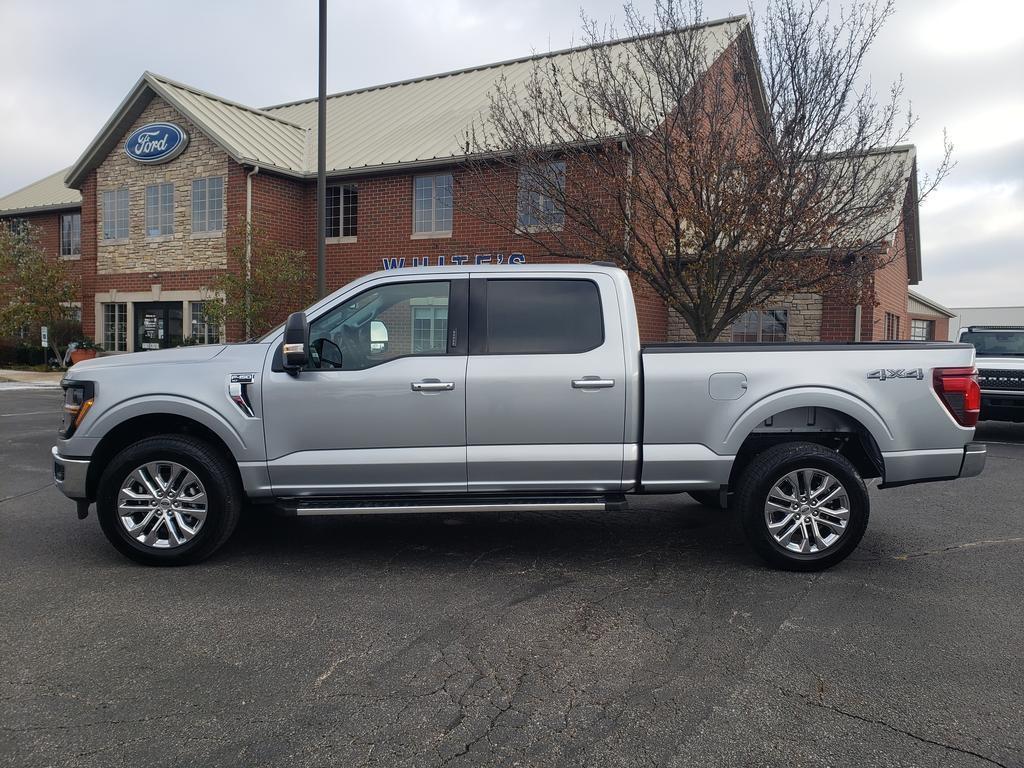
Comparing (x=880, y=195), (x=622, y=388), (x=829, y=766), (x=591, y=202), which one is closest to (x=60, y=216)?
(x=591, y=202)

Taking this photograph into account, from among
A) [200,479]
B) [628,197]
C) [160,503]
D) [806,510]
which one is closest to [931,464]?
[806,510]

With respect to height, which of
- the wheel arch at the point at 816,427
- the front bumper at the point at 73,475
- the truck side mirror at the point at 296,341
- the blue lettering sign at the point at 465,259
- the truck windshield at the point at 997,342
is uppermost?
the blue lettering sign at the point at 465,259

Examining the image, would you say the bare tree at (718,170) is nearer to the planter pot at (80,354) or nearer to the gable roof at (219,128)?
the gable roof at (219,128)

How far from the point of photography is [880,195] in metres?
12.1

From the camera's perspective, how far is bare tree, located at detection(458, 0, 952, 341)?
1175cm

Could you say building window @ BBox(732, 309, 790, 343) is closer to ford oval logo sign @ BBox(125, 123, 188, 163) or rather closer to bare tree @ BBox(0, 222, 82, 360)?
ford oval logo sign @ BBox(125, 123, 188, 163)

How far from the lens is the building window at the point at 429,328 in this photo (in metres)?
5.31

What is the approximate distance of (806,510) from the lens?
17.3 feet

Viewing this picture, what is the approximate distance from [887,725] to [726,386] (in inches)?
95.7

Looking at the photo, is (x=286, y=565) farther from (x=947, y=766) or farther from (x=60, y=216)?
(x=60, y=216)

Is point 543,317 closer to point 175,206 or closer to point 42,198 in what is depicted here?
point 175,206

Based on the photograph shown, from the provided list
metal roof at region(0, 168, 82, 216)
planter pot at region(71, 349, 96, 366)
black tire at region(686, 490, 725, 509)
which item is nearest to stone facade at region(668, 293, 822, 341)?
black tire at region(686, 490, 725, 509)

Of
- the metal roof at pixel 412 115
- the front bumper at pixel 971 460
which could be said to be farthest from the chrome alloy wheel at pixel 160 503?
the metal roof at pixel 412 115

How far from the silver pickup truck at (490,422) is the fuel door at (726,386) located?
0.01m
